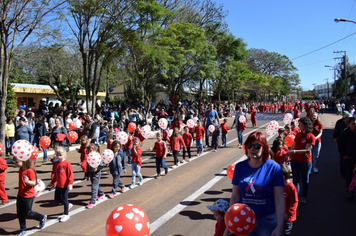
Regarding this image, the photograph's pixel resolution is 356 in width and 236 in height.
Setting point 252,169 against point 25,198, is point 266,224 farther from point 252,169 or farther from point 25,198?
point 25,198

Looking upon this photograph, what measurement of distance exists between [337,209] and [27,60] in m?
18.8

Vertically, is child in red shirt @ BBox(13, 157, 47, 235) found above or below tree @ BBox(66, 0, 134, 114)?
below

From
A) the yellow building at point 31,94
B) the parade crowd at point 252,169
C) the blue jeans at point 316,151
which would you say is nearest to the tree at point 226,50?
the parade crowd at point 252,169

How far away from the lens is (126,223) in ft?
9.50

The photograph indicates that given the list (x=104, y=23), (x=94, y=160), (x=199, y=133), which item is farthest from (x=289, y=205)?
(x=104, y=23)

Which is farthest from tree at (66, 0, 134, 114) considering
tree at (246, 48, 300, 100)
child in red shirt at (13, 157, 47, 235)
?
tree at (246, 48, 300, 100)

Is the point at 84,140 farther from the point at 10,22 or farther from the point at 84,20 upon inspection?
the point at 84,20

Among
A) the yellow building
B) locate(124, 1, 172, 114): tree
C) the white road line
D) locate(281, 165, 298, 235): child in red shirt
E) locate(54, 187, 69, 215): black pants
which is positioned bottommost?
the white road line

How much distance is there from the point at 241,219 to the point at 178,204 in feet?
12.7

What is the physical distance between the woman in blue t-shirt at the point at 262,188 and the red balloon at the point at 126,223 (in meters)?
1.04

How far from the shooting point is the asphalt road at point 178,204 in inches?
204

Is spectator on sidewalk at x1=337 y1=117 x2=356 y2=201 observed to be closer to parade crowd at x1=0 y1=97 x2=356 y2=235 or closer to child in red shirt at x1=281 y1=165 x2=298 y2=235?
parade crowd at x1=0 y1=97 x2=356 y2=235

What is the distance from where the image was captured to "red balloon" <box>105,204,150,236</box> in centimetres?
286

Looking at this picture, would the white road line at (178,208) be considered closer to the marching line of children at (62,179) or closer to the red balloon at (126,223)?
the marching line of children at (62,179)
